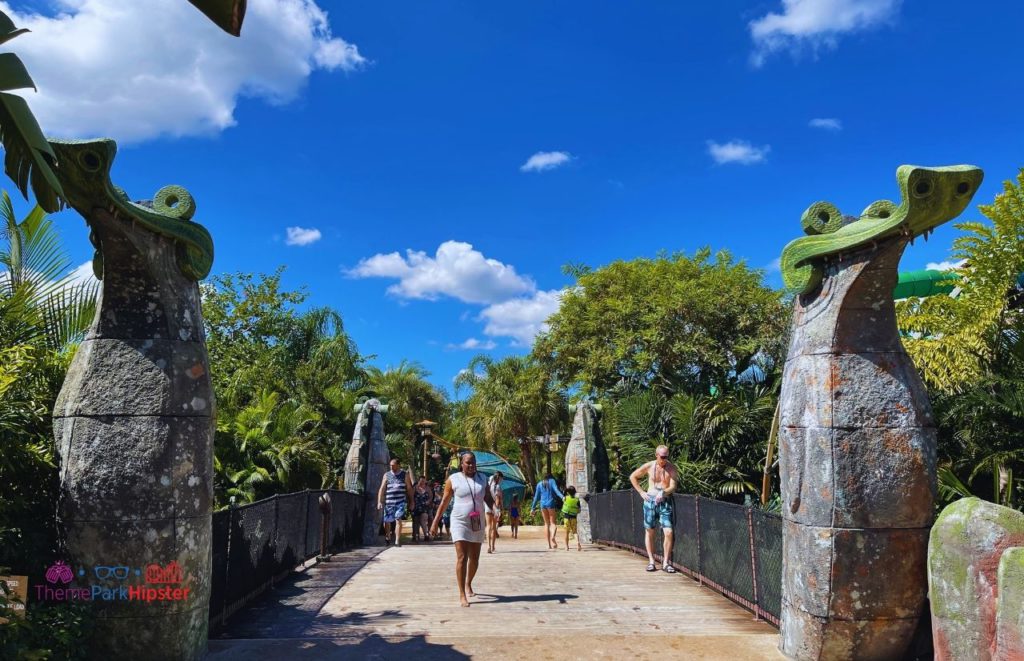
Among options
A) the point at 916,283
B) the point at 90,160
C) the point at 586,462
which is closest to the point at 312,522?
the point at 586,462

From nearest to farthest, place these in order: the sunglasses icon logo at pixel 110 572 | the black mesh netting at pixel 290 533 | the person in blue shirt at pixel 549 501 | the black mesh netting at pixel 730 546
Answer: the sunglasses icon logo at pixel 110 572, the black mesh netting at pixel 730 546, the black mesh netting at pixel 290 533, the person in blue shirt at pixel 549 501

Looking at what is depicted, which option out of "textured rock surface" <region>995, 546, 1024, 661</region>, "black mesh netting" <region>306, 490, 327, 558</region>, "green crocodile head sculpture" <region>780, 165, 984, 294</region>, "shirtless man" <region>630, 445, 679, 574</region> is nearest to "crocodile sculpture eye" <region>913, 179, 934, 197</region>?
"green crocodile head sculpture" <region>780, 165, 984, 294</region>

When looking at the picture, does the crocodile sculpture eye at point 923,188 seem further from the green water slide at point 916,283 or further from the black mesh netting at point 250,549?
the green water slide at point 916,283

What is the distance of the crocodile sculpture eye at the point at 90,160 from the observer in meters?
4.75

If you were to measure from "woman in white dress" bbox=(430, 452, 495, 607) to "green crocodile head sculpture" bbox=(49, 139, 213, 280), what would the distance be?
3317 mm

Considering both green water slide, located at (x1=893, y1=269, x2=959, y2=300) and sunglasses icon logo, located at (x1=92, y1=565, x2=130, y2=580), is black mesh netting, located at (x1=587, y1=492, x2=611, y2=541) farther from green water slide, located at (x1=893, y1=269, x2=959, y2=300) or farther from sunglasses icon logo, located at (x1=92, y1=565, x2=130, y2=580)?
green water slide, located at (x1=893, y1=269, x2=959, y2=300)

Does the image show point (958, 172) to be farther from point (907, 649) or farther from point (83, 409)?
point (83, 409)

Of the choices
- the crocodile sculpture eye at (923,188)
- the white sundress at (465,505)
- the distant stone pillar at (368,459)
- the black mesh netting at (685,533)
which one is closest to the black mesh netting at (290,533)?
the white sundress at (465,505)

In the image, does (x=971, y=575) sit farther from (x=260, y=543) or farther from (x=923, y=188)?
(x=260, y=543)

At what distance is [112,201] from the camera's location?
4832mm

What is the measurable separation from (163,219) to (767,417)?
11.8 metres

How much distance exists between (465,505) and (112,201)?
420 cm

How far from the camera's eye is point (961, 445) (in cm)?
941

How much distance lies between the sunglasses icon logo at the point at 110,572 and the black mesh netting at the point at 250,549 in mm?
1666
